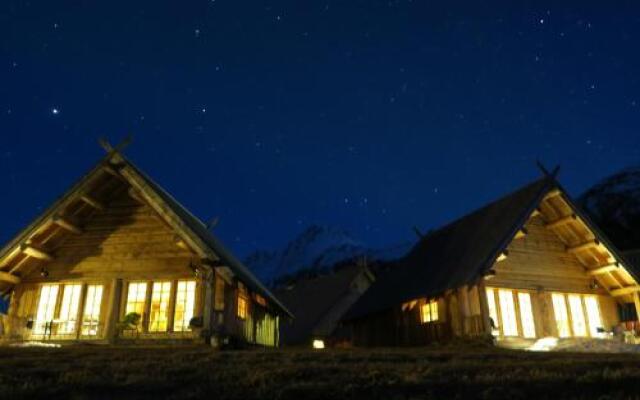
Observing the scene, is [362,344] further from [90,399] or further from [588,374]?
[90,399]

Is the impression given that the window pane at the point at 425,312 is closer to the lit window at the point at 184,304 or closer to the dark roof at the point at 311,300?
the lit window at the point at 184,304

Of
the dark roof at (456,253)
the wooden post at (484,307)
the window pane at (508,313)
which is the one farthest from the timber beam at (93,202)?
the window pane at (508,313)

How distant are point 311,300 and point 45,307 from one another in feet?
101

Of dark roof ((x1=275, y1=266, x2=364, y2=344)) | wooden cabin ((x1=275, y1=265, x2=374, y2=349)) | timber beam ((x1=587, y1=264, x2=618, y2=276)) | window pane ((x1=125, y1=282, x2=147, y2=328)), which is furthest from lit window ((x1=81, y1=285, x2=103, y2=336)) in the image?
dark roof ((x1=275, y1=266, x2=364, y2=344))

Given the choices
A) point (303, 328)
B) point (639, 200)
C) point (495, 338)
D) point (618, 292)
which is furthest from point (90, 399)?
point (639, 200)

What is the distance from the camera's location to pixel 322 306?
46500 millimetres

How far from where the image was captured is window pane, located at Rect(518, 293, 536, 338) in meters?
22.4

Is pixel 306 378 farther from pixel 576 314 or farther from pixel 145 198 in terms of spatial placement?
pixel 576 314

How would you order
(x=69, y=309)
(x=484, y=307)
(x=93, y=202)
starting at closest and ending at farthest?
1. (x=69, y=309)
2. (x=93, y=202)
3. (x=484, y=307)

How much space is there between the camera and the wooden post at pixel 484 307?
20.0 meters

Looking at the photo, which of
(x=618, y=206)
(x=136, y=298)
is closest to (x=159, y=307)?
(x=136, y=298)

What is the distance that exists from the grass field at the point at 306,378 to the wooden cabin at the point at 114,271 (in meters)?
6.46

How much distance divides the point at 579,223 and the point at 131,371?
19.3m

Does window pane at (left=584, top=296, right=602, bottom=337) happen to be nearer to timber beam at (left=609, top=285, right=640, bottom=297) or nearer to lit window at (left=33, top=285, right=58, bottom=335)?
timber beam at (left=609, top=285, right=640, bottom=297)
